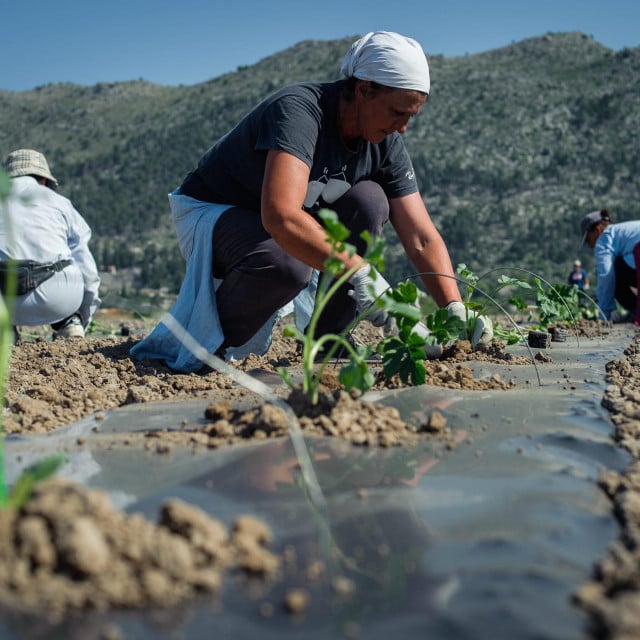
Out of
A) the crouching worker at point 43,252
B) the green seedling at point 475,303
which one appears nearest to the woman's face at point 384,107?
the green seedling at point 475,303

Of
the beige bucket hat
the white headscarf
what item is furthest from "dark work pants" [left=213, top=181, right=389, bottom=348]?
the beige bucket hat

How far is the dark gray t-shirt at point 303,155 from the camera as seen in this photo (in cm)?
249

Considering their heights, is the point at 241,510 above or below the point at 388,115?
below

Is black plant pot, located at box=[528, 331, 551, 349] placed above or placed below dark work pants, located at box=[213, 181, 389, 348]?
below

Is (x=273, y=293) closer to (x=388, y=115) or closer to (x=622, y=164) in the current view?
(x=388, y=115)

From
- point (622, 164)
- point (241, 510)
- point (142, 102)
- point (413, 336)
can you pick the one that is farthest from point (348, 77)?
point (142, 102)

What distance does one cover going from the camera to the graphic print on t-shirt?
283cm

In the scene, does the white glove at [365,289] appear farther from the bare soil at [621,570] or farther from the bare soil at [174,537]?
the bare soil at [621,570]

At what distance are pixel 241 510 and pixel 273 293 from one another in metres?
1.63

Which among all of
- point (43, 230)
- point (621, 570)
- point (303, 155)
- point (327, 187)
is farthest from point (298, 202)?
point (43, 230)

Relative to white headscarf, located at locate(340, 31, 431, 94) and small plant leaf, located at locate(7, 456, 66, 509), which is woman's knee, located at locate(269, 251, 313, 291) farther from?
small plant leaf, located at locate(7, 456, 66, 509)

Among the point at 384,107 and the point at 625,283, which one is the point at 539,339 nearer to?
the point at 384,107

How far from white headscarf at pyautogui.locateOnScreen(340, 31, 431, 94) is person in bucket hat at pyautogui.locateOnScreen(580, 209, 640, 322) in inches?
157

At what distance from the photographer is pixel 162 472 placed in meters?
1.46
